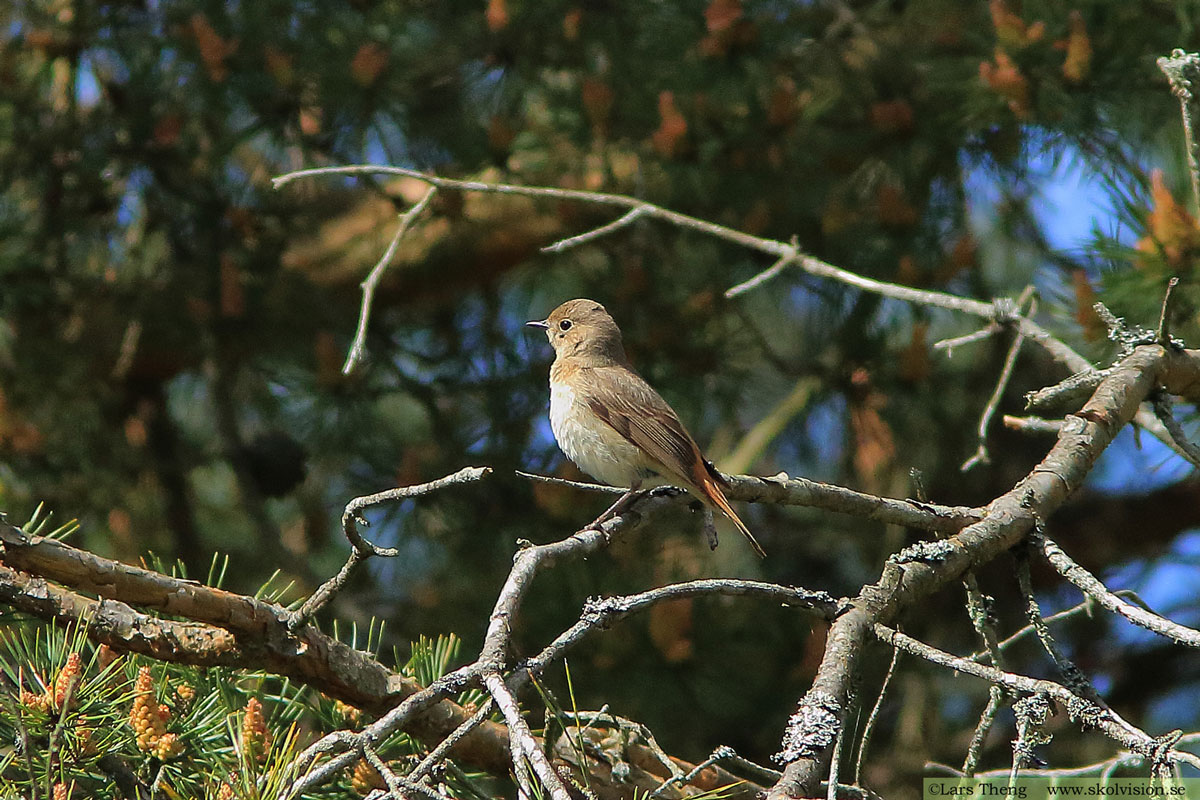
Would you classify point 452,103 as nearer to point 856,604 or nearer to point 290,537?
point 290,537

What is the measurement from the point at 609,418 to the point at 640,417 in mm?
115

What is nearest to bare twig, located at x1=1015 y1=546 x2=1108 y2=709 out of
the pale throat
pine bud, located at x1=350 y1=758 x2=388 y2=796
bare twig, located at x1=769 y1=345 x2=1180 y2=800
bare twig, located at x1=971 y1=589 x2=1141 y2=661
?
bare twig, located at x1=971 y1=589 x2=1141 y2=661

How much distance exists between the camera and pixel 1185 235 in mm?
3203

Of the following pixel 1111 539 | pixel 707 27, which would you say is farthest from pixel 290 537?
pixel 1111 539

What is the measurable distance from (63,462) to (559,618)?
2200 millimetres

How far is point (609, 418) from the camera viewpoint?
13.5 feet

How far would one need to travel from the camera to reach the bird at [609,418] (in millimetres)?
Answer: 3841

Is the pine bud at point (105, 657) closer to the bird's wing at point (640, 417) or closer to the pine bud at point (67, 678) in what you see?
the pine bud at point (67, 678)

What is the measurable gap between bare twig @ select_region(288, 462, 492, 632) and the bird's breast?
194 cm

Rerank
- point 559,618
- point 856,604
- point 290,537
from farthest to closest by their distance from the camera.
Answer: point 290,537
point 559,618
point 856,604

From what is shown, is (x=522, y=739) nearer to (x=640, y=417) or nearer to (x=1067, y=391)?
(x=1067, y=391)

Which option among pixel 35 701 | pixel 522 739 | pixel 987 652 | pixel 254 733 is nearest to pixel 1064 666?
pixel 987 652

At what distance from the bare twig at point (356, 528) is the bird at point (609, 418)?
162 cm

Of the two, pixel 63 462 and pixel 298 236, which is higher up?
pixel 298 236
